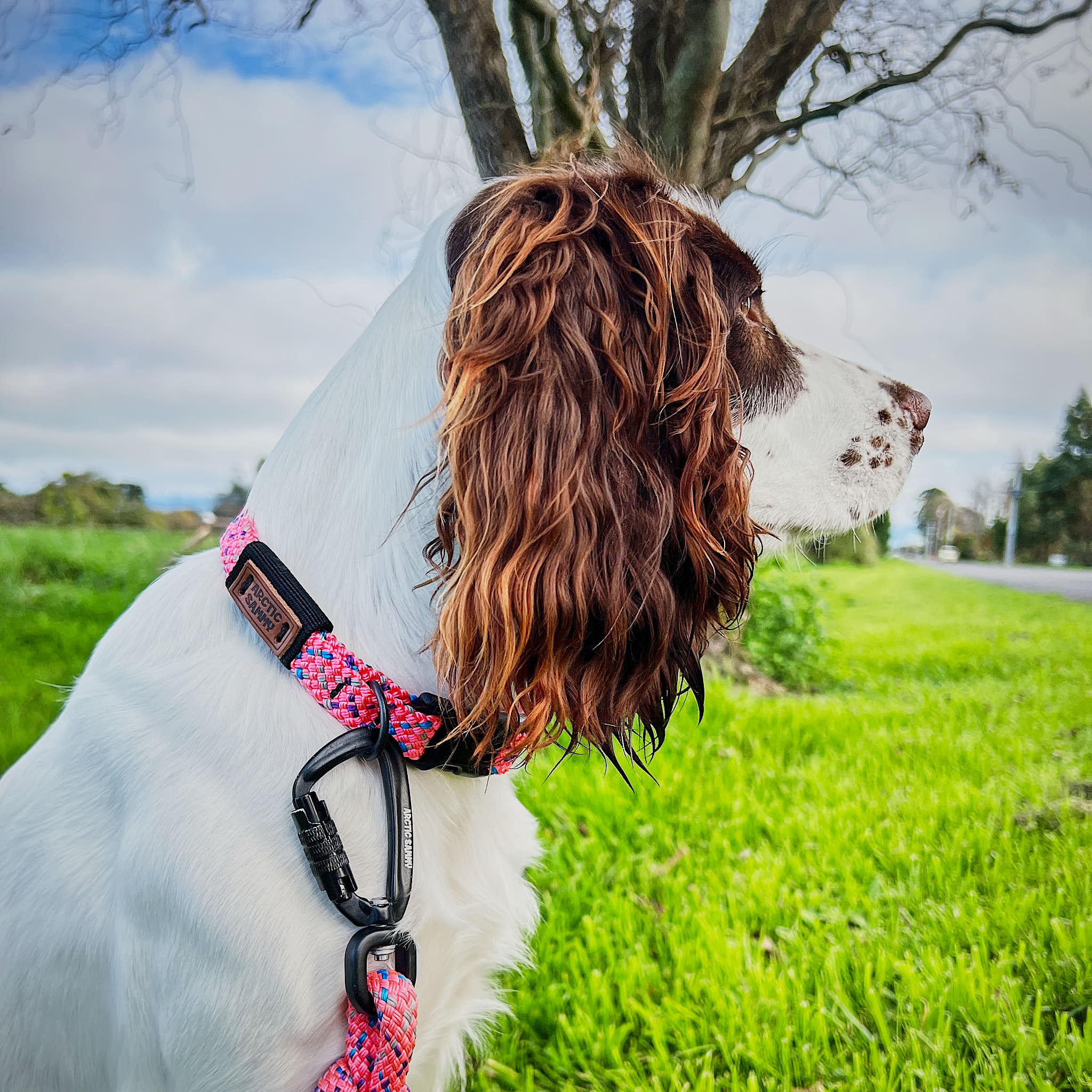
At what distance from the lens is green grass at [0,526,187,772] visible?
346cm

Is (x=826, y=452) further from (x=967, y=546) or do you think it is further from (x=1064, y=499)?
(x=967, y=546)

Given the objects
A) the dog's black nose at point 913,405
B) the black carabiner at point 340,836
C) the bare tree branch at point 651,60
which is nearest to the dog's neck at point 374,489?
the black carabiner at point 340,836

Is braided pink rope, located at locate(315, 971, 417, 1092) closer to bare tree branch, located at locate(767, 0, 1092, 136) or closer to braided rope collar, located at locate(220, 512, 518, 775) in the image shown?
braided rope collar, located at locate(220, 512, 518, 775)

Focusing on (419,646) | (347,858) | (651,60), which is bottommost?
(347,858)

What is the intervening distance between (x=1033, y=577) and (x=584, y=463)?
9.12 feet

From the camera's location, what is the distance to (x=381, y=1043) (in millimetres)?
1080

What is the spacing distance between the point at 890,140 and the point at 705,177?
811 mm

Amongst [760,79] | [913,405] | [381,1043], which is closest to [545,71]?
[760,79]

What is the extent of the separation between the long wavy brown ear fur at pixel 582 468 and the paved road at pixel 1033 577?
2307 millimetres

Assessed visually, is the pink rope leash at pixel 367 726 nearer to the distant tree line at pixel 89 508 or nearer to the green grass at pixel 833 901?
the green grass at pixel 833 901

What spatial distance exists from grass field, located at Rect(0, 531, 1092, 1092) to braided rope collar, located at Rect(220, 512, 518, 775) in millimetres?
1122

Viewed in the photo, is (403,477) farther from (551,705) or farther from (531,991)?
(531,991)

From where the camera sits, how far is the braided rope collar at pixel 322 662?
45.8 inches

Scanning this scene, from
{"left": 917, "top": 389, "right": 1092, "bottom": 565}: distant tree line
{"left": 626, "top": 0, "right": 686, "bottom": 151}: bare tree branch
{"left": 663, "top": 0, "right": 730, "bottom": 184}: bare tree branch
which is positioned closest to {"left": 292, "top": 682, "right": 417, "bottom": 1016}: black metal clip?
{"left": 917, "top": 389, "right": 1092, "bottom": 565}: distant tree line
